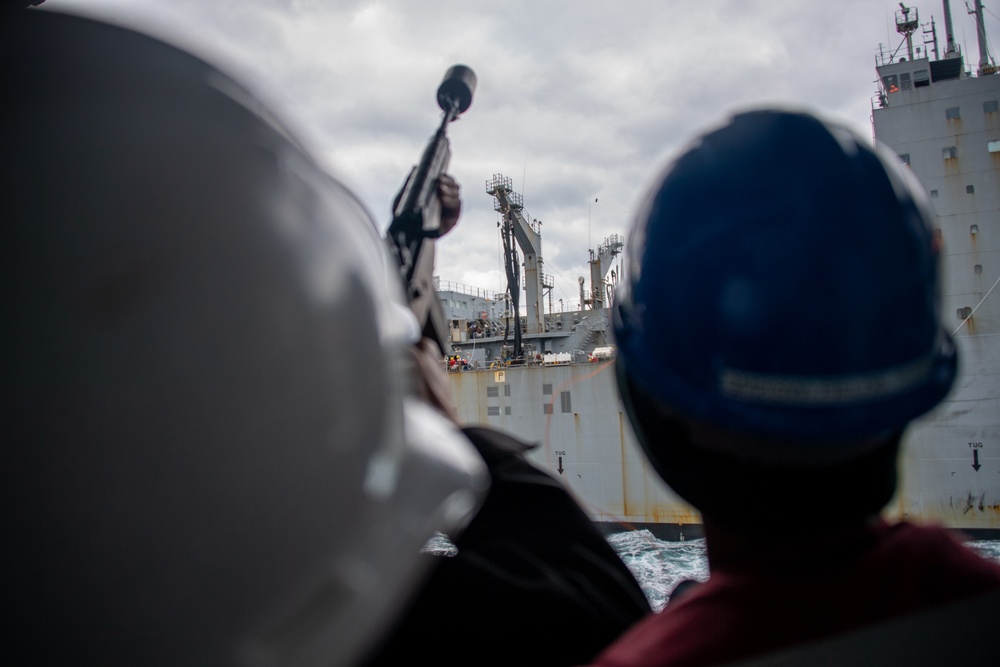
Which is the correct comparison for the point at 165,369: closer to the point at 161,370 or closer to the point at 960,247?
the point at 161,370

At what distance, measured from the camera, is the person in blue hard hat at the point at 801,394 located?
1.52 ft

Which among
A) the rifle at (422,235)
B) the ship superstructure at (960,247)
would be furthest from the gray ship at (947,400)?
the rifle at (422,235)

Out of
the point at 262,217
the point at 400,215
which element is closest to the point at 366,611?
the point at 262,217

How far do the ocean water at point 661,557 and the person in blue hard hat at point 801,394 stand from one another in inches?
273

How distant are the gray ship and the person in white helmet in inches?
249

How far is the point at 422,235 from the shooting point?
1.18m

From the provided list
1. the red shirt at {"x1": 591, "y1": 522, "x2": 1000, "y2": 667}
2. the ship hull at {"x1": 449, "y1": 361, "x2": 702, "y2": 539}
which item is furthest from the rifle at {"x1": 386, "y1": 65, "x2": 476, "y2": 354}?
the ship hull at {"x1": 449, "y1": 361, "x2": 702, "y2": 539}

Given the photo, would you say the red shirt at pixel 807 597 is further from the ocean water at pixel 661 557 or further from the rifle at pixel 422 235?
the ocean water at pixel 661 557

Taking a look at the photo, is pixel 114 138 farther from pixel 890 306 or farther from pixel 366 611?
pixel 890 306

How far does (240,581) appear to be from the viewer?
31 cm

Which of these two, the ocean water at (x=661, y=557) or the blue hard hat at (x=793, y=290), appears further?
the ocean water at (x=661, y=557)

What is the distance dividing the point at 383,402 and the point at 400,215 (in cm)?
88

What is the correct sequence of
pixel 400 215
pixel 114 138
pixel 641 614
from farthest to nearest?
1. pixel 400 215
2. pixel 641 614
3. pixel 114 138

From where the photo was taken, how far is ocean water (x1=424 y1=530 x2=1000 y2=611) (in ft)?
24.7
